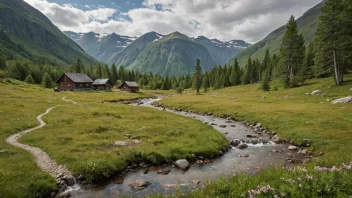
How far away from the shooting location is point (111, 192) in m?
13.7

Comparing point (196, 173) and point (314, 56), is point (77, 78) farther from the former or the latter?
point (314, 56)

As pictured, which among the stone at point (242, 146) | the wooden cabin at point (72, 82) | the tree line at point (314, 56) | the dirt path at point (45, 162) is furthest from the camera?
the wooden cabin at point (72, 82)

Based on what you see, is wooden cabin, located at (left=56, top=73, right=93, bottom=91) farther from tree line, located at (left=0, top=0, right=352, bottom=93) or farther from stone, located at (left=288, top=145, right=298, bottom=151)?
stone, located at (left=288, top=145, right=298, bottom=151)

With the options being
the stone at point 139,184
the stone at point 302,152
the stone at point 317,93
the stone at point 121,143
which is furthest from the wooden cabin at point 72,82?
the stone at point 302,152

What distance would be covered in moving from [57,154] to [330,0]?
65498 millimetres

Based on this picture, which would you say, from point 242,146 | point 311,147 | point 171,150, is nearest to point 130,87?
point 242,146

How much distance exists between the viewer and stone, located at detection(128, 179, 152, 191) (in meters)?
14.2

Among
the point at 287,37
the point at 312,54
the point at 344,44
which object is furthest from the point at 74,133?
the point at 312,54

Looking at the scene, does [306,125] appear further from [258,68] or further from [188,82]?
[188,82]

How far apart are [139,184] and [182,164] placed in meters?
4.77

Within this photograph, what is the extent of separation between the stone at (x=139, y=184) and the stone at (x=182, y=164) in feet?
12.5

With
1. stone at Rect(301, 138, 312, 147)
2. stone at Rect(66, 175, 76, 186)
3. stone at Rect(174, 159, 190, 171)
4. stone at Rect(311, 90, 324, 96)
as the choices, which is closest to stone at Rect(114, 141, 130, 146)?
stone at Rect(174, 159, 190, 171)

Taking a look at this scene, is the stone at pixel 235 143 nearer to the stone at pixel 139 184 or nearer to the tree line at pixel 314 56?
the stone at pixel 139 184

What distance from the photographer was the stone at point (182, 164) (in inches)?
699
